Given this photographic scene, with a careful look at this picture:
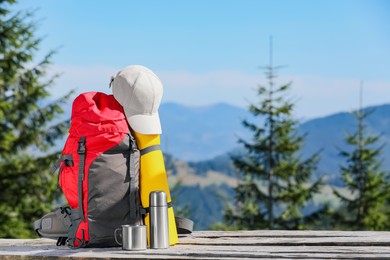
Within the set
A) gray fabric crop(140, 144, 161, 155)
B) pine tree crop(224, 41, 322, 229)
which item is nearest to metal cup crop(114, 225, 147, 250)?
→ gray fabric crop(140, 144, 161, 155)

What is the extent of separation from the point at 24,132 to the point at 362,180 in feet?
33.9

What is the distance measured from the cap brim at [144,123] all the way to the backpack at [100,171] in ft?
0.14

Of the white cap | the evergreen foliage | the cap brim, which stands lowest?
the evergreen foliage

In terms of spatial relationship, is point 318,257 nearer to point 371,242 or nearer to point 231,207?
point 371,242

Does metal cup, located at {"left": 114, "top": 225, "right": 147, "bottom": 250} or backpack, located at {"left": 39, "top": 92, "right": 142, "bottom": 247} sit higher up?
backpack, located at {"left": 39, "top": 92, "right": 142, "bottom": 247}

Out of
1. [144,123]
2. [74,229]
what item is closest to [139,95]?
[144,123]

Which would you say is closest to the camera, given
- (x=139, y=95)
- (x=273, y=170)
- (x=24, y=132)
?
(x=139, y=95)

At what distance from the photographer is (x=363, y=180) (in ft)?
66.1

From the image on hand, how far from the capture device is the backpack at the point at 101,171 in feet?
12.3

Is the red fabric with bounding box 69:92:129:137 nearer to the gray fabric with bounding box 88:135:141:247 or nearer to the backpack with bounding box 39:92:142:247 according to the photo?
the backpack with bounding box 39:92:142:247

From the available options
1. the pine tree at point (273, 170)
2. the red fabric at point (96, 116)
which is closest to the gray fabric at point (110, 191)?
the red fabric at point (96, 116)

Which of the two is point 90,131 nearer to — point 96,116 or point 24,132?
point 96,116

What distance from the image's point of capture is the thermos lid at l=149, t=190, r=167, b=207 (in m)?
3.75

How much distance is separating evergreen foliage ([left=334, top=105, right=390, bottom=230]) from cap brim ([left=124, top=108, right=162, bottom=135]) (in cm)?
1636
